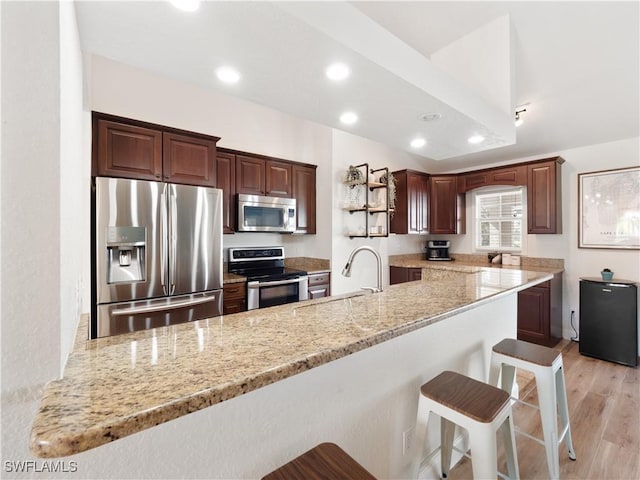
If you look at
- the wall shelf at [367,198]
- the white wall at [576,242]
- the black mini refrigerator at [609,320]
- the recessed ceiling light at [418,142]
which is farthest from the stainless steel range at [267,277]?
the white wall at [576,242]

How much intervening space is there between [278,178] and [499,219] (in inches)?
132

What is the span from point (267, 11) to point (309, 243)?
3298mm

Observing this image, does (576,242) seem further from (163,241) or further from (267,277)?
(163,241)

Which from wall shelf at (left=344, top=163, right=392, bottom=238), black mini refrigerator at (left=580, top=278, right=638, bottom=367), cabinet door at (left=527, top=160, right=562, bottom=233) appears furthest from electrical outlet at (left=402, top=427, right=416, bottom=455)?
cabinet door at (left=527, top=160, right=562, bottom=233)

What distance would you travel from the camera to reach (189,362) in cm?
73

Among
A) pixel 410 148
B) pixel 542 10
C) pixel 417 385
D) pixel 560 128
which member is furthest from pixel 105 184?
pixel 560 128

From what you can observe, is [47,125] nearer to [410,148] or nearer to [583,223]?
[410,148]

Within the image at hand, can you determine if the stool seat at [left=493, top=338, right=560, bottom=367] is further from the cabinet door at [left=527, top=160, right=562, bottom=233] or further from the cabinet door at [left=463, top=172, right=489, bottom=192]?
the cabinet door at [left=463, top=172, right=489, bottom=192]

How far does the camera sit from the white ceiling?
98 cm

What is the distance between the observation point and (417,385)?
1.46 m

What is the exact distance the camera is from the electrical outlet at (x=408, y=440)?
1.40m

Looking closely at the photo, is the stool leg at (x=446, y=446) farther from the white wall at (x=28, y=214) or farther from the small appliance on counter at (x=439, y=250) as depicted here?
the small appliance on counter at (x=439, y=250)

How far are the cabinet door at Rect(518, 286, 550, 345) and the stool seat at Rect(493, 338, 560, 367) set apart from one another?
2165 millimetres

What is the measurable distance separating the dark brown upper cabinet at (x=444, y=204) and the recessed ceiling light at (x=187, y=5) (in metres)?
4.31
